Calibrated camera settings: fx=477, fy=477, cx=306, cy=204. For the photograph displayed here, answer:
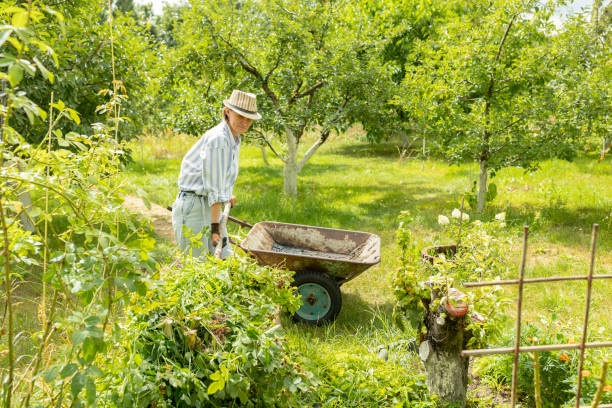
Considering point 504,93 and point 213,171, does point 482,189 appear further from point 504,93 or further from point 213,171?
point 213,171

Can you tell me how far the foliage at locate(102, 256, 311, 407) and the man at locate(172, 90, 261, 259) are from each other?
110cm

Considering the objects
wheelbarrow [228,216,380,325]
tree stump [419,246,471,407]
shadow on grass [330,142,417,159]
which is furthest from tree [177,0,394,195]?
shadow on grass [330,142,417,159]

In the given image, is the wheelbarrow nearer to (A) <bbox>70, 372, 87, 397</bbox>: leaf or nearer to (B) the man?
(B) the man

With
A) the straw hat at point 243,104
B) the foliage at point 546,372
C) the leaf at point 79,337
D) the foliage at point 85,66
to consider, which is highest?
the foliage at point 85,66

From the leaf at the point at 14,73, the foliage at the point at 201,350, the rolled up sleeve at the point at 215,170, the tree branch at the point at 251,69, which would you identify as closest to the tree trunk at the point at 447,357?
the foliage at the point at 201,350

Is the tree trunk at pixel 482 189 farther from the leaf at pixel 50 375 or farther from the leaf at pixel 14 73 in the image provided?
the leaf at pixel 14 73

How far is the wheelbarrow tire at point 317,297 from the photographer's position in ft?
14.4

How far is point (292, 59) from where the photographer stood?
847cm

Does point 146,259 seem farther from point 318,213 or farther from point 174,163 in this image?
point 174,163

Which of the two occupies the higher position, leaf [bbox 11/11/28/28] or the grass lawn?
leaf [bbox 11/11/28/28]

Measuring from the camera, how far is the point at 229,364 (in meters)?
2.15

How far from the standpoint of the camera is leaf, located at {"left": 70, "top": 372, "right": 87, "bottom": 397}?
150 cm

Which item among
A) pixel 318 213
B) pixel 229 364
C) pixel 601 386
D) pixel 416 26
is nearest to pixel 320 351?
pixel 229 364

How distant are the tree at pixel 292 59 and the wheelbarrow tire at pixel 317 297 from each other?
4124mm
